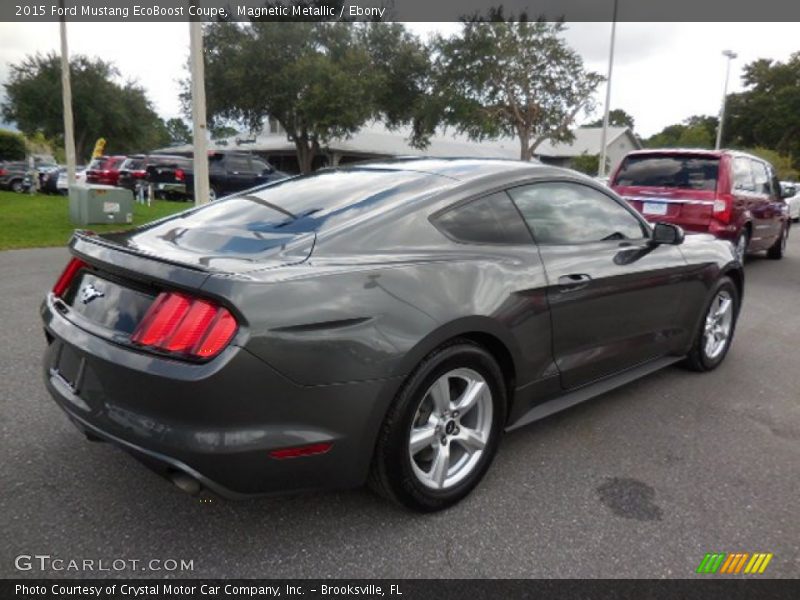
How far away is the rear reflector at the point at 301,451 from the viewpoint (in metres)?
2.19

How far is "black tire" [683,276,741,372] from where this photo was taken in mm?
4449

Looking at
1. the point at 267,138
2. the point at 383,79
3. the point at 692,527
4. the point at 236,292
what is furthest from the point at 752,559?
the point at 267,138

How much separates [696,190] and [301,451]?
7.42m

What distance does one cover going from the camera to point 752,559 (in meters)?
2.45

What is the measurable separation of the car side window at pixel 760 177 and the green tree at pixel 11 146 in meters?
53.0

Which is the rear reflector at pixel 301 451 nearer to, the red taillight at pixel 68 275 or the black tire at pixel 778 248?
the red taillight at pixel 68 275

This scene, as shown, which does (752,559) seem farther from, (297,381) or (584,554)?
(297,381)

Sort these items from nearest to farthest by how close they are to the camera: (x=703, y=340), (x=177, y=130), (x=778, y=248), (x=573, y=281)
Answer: (x=573, y=281), (x=703, y=340), (x=778, y=248), (x=177, y=130)

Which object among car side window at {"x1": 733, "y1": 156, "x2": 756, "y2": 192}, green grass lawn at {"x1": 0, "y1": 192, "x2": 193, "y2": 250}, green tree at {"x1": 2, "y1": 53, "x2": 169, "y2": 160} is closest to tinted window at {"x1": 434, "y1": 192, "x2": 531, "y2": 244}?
car side window at {"x1": 733, "y1": 156, "x2": 756, "y2": 192}

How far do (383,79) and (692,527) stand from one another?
29425 mm

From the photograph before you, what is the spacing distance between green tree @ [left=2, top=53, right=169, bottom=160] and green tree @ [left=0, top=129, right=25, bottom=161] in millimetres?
6421

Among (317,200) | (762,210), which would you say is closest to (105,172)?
(762,210)

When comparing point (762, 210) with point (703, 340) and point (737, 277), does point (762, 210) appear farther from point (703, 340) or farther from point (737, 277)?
point (703, 340)

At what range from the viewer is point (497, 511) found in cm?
275
